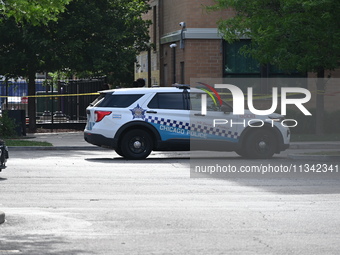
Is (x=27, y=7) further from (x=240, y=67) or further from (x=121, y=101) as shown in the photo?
(x=240, y=67)

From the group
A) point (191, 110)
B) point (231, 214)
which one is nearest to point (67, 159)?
point (191, 110)

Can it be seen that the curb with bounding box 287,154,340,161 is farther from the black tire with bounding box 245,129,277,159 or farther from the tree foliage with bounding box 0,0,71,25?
the tree foliage with bounding box 0,0,71,25

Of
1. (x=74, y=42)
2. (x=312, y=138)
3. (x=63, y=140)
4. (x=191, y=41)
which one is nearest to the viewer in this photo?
(x=312, y=138)

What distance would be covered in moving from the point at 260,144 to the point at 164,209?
9511 millimetres

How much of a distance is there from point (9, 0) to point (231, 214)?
7.14 metres

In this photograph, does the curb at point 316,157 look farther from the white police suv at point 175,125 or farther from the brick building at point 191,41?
the brick building at point 191,41

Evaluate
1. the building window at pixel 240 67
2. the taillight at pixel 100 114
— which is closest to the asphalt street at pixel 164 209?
the taillight at pixel 100 114

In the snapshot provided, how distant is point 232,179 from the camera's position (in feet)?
56.3

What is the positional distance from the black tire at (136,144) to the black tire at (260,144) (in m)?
2.49

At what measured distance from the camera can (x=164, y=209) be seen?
496 inches

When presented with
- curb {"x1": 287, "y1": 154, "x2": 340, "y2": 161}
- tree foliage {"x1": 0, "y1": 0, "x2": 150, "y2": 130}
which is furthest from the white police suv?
tree foliage {"x1": 0, "y1": 0, "x2": 150, "y2": 130}

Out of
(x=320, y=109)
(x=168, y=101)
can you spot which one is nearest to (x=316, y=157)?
(x=168, y=101)

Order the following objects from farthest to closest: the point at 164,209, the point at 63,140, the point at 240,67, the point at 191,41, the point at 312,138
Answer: the point at 240,67 → the point at 191,41 → the point at 63,140 → the point at 312,138 → the point at 164,209

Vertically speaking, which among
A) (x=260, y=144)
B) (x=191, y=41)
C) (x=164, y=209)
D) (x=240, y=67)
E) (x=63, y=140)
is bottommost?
(x=164, y=209)
